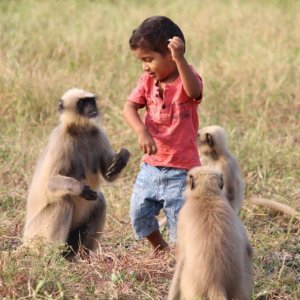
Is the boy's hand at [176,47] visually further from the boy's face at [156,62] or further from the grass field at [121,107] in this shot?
the grass field at [121,107]

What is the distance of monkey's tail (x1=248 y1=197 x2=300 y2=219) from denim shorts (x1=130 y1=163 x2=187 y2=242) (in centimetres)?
99

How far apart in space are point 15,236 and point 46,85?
112 inches

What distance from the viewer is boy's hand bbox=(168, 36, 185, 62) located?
4.51 m

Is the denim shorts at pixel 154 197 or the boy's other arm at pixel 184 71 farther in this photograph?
the denim shorts at pixel 154 197

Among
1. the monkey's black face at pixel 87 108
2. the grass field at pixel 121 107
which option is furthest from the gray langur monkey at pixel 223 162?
the monkey's black face at pixel 87 108

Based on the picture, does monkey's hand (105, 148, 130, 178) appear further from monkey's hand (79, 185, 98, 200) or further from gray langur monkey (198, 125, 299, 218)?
gray langur monkey (198, 125, 299, 218)

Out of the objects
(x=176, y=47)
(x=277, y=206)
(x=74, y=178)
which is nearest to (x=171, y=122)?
(x=176, y=47)

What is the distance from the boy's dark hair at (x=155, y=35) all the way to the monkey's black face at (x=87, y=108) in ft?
1.86

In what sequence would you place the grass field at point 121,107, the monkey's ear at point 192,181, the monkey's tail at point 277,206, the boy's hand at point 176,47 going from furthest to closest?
the monkey's tail at point 277,206 < the boy's hand at point 176,47 < the grass field at point 121,107 < the monkey's ear at point 192,181

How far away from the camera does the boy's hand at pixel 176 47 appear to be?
14.8 ft

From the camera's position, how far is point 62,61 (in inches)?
360

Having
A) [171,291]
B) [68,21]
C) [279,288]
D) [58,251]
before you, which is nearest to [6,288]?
[58,251]

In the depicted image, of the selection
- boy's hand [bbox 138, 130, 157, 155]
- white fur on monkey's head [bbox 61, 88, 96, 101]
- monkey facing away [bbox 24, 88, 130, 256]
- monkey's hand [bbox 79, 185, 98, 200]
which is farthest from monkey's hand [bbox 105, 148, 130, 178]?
boy's hand [bbox 138, 130, 157, 155]

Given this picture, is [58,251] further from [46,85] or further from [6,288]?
[46,85]
